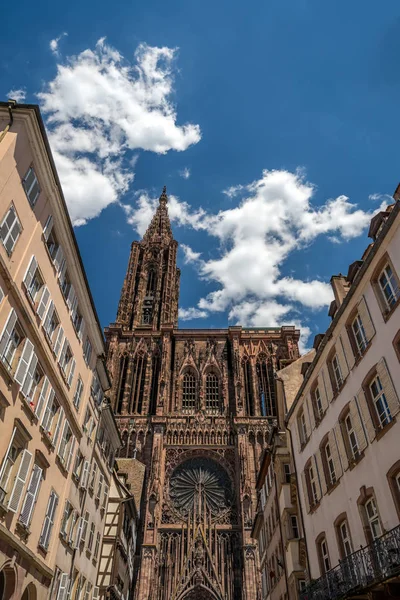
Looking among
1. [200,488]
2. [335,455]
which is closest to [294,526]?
[335,455]

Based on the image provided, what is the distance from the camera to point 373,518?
1200 cm

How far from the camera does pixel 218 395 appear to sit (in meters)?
51.4

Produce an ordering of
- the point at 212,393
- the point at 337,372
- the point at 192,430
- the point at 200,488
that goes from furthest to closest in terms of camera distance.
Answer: the point at 212,393, the point at 192,430, the point at 200,488, the point at 337,372

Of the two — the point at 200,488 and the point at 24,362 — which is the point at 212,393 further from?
the point at 24,362

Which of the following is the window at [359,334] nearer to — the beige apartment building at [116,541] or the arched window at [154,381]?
the beige apartment building at [116,541]

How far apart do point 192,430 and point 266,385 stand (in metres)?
10.4

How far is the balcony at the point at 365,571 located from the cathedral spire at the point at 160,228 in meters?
60.6

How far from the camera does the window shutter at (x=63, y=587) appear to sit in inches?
643

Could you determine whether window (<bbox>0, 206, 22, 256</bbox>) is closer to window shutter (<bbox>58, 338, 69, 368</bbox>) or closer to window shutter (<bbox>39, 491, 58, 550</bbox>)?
window shutter (<bbox>58, 338, 69, 368</bbox>)

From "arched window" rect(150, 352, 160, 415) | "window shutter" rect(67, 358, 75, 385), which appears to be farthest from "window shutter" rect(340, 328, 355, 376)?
"arched window" rect(150, 352, 160, 415)

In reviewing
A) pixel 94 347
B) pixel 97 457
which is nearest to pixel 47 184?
pixel 94 347

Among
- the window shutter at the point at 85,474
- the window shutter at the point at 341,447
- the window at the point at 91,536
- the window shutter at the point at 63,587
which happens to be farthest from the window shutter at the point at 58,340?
the window shutter at the point at 341,447

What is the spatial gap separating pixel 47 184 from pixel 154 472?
34750 millimetres

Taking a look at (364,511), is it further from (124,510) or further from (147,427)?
(147,427)
